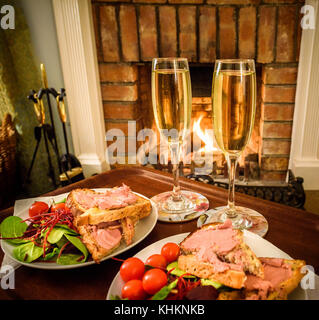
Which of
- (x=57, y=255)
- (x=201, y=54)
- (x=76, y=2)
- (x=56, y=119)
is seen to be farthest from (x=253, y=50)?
(x=57, y=255)

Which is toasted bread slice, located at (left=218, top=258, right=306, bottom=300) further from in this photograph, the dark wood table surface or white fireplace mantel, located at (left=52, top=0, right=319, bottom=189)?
white fireplace mantel, located at (left=52, top=0, right=319, bottom=189)

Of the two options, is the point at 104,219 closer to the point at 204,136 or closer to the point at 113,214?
the point at 113,214

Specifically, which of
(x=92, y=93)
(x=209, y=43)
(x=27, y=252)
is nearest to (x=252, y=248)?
(x=27, y=252)

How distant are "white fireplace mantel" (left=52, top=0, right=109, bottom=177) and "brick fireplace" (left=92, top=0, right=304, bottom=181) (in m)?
0.06

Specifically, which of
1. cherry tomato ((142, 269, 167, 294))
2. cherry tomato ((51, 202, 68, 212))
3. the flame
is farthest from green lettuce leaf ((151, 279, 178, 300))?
the flame

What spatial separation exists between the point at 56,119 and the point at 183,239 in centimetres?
164

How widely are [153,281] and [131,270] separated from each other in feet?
0.13

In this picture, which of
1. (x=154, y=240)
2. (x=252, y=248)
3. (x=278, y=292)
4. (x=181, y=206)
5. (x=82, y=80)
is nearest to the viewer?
(x=278, y=292)

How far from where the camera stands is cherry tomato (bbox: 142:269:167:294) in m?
0.43

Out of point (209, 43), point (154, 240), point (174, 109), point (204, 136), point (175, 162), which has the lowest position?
point (204, 136)

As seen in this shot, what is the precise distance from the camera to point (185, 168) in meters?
2.15

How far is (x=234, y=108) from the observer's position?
1.93 feet

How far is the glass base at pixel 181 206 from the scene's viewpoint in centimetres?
69
